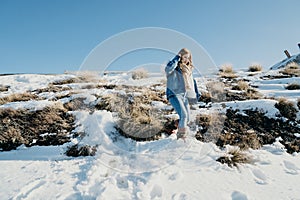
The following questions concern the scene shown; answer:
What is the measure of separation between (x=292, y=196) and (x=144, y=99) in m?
4.88

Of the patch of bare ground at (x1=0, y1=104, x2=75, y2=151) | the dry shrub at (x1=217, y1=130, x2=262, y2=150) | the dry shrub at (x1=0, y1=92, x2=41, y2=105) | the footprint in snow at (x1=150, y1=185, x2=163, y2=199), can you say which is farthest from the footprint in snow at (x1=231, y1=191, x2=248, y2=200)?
the dry shrub at (x1=0, y1=92, x2=41, y2=105)

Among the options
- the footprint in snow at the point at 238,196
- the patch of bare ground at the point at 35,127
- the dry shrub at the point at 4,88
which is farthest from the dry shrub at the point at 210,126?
the dry shrub at the point at 4,88

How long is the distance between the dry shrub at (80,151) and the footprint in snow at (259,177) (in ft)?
8.81

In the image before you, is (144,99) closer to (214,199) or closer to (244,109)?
(244,109)

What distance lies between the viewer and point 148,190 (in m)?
3.53

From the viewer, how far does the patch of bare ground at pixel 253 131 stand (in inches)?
204

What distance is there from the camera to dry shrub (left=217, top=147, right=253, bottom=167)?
4.35 meters

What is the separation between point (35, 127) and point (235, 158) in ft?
13.7

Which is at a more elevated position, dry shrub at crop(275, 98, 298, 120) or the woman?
the woman

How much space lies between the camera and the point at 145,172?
13.1 feet

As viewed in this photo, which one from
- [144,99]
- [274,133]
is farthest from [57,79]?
[274,133]

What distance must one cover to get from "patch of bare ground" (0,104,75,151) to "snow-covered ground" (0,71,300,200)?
0.31 meters

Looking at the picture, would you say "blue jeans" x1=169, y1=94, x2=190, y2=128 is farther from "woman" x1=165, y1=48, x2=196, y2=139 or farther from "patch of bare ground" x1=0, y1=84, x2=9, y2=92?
"patch of bare ground" x1=0, y1=84, x2=9, y2=92

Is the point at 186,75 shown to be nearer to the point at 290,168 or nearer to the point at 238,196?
the point at 290,168
